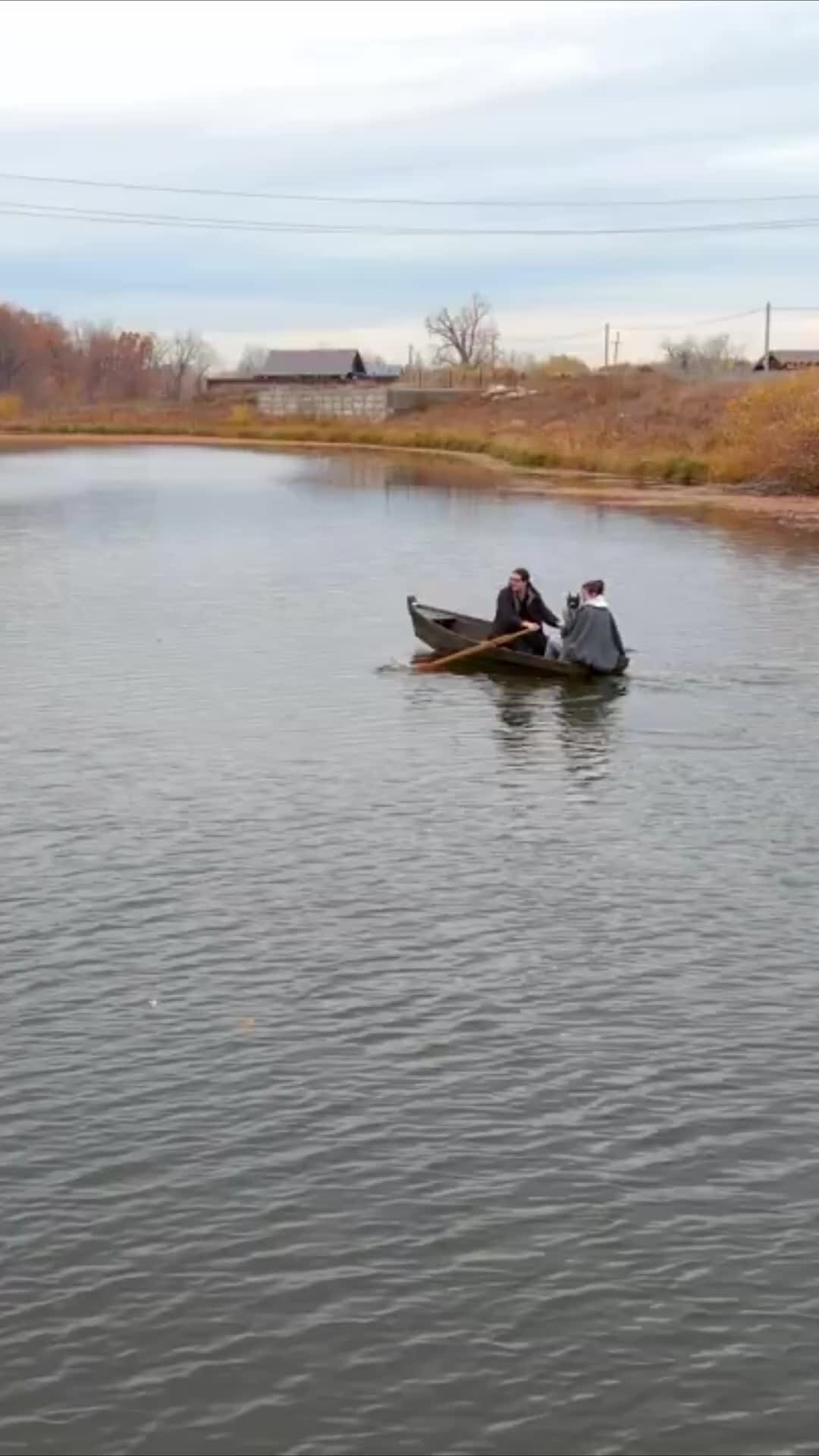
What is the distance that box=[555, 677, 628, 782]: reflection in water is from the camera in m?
19.5

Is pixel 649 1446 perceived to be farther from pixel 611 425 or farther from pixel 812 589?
pixel 611 425

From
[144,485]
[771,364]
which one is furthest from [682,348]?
[144,485]

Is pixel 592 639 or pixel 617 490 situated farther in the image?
pixel 617 490

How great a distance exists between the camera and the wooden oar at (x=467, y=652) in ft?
79.0

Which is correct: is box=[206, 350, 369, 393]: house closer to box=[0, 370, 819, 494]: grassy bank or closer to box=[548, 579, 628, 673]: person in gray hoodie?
box=[0, 370, 819, 494]: grassy bank

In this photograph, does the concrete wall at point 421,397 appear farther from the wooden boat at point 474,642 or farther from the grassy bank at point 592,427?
the wooden boat at point 474,642

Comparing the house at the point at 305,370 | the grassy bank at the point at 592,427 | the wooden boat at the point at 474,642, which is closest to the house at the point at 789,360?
the grassy bank at the point at 592,427

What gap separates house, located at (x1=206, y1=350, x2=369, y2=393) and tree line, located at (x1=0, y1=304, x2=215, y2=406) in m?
14.4

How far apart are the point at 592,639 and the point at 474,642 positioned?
5.89 feet

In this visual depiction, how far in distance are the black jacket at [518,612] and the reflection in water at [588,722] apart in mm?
1041

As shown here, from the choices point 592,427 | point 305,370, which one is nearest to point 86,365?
point 305,370

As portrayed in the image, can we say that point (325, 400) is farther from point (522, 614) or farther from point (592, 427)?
point (522, 614)

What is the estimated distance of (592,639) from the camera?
2364 centimetres

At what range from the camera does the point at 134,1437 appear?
24.8 ft
